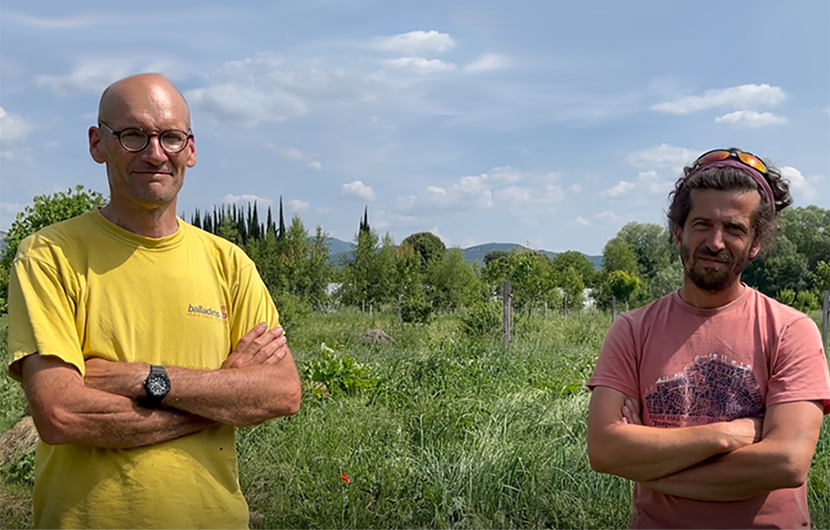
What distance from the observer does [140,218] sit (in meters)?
2.39

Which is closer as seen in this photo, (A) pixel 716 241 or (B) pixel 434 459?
(A) pixel 716 241

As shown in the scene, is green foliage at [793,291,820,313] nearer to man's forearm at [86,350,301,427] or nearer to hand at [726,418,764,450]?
hand at [726,418,764,450]

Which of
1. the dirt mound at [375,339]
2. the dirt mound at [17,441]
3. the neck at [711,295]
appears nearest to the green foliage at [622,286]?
the dirt mound at [375,339]

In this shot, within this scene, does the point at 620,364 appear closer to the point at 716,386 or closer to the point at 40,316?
the point at 716,386

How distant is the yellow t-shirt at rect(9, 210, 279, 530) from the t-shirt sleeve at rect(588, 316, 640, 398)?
1.22m

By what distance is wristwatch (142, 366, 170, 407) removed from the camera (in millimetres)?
2207

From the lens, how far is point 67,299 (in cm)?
224

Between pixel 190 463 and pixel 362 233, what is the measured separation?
74.9ft

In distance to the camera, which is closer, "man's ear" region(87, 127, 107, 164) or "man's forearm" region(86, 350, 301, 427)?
"man's forearm" region(86, 350, 301, 427)

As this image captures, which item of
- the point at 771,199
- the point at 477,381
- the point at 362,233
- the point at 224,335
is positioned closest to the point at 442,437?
the point at 477,381

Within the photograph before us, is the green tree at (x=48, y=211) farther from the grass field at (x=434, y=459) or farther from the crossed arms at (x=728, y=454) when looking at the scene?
the crossed arms at (x=728, y=454)

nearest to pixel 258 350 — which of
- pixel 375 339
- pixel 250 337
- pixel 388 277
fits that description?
pixel 250 337

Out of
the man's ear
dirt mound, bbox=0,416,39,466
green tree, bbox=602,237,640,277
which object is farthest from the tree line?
green tree, bbox=602,237,640,277

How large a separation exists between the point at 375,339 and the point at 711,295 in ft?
34.2
